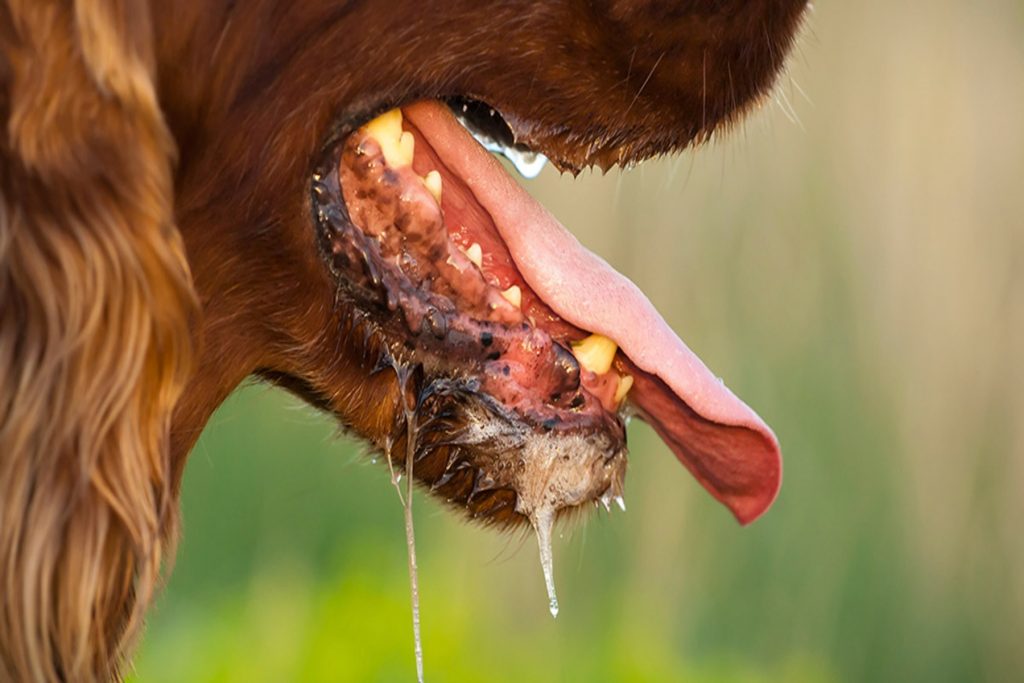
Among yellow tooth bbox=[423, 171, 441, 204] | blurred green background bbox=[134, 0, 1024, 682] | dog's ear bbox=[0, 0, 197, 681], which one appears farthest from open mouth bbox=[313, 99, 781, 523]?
blurred green background bbox=[134, 0, 1024, 682]

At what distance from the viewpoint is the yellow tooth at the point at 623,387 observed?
57.4 inches

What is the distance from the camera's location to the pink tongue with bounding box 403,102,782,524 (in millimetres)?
1461

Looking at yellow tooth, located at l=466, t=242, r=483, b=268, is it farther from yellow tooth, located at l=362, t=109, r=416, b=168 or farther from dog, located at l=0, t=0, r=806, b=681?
yellow tooth, located at l=362, t=109, r=416, b=168

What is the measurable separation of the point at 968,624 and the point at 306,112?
219 centimetres

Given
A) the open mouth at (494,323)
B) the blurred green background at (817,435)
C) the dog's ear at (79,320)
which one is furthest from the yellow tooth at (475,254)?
the blurred green background at (817,435)

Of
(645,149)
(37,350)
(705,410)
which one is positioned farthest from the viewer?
(705,410)

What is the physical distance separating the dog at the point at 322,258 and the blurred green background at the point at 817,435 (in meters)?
1.38

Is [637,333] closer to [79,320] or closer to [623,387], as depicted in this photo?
[623,387]

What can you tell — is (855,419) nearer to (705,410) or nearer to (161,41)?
(705,410)

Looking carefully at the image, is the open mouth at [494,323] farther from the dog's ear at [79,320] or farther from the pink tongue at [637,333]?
the dog's ear at [79,320]

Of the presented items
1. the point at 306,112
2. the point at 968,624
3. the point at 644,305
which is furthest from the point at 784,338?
the point at 306,112

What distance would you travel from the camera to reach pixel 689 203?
9.54 feet

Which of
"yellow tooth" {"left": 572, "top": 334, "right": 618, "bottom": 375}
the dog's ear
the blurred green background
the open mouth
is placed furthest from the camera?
the blurred green background

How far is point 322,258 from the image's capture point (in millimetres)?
1300
